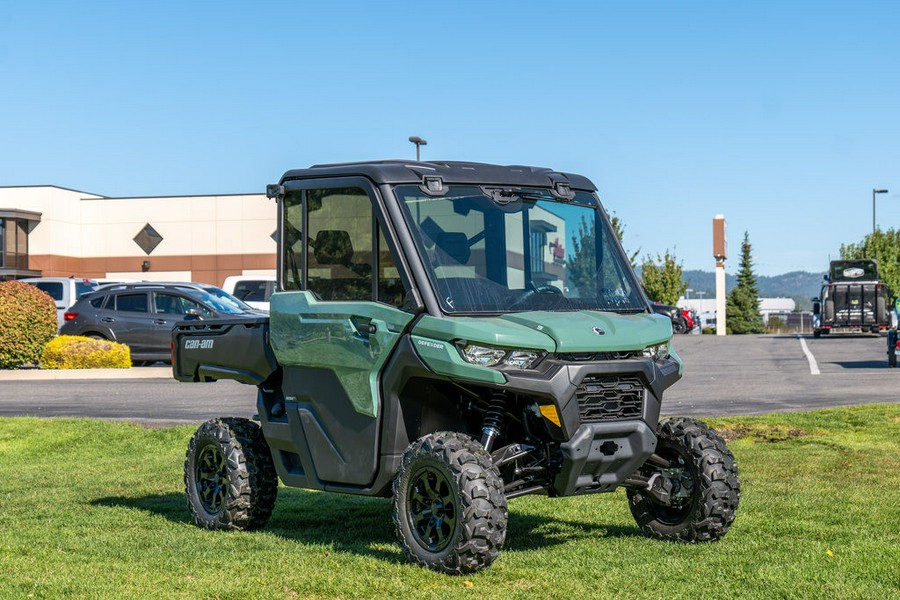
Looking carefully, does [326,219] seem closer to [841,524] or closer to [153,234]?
[841,524]

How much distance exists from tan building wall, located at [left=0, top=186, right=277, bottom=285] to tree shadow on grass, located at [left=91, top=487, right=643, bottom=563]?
4783 centimetres

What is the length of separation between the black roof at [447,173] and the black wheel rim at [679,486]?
1.91 metres

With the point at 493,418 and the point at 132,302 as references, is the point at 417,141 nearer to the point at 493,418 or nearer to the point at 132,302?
the point at 132,302

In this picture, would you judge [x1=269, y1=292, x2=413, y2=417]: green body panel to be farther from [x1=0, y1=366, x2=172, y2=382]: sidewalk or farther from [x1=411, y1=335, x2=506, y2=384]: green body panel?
[x1=0, y1=366, x2=172, y2=382]: sidewalk

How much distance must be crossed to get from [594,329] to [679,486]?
143 cm

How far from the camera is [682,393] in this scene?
20.5 metres

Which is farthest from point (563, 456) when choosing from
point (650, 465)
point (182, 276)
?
point (182, 276)

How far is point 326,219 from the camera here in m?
7.92

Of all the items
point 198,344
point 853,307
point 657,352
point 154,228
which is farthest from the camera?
point 154,228

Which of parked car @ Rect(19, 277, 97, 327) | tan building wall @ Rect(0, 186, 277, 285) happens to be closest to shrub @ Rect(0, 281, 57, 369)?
parked car @ Rect(19, 277, 97, 327)

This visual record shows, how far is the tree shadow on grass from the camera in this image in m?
7.98

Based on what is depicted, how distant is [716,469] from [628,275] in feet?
4.56

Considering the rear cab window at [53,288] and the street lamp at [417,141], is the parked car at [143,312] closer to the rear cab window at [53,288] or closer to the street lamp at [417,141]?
the rear cab window at [53,288]

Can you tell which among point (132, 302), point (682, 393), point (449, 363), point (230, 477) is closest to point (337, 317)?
point (449, 363)
